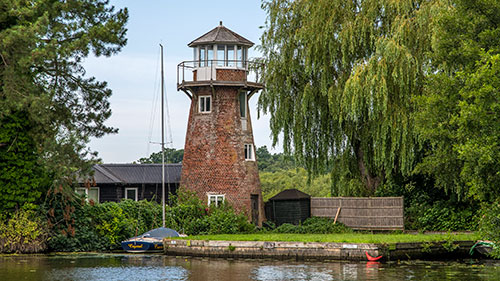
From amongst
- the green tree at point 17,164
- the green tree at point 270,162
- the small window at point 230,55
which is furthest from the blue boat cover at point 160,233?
the green tree at point 270,162

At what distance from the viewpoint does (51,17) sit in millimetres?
28750

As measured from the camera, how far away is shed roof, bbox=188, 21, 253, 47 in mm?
35219

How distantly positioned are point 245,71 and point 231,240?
35.9ft

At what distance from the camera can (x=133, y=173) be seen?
41688 mm

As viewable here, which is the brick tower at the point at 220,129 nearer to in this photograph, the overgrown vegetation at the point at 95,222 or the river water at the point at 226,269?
the overgrown vegetation at the point at 95,222

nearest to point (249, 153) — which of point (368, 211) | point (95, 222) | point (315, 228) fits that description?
point (315, 228)

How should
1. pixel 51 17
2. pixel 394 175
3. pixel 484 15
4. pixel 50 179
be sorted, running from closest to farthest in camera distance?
pixel 484 15 → pixel 51 17 → pixel 50 179 → pixel 394 175

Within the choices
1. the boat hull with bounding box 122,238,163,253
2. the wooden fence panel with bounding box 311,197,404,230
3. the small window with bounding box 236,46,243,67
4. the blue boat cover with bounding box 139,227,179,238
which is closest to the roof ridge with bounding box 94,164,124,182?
the blue boat cover with bounding box 139,227,179,238

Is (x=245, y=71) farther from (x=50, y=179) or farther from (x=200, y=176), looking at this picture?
(x=50, y=179)

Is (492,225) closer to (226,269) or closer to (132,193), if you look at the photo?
(226,269)

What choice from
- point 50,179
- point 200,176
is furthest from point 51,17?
point 200,176

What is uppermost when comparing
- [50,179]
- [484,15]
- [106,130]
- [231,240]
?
[484,15]

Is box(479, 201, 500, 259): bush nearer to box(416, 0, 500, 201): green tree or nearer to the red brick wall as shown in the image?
box(416, 0, 500, 201): green tree

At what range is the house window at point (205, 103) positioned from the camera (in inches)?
1420
